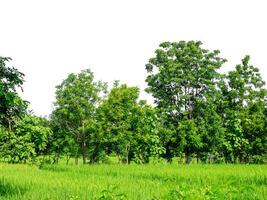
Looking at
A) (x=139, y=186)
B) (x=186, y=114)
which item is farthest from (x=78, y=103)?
(x=139, y=186)

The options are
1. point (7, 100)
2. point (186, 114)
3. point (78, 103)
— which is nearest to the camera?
point (7, 100)

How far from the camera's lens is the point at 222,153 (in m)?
54.7

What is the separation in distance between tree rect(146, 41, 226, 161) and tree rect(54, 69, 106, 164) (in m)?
10.8

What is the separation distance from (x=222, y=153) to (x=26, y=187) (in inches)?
1558

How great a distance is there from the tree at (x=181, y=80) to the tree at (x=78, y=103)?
1082cm

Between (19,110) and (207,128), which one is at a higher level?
(207,128)

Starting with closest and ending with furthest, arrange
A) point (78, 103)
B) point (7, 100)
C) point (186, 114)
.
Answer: point (7, 100) → point (186, 114) → point (78, 103)

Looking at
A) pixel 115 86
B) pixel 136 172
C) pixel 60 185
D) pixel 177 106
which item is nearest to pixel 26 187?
pixel 60 185

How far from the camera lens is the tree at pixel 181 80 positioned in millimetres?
48531

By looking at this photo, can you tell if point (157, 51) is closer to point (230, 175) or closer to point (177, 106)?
point (177, 106)

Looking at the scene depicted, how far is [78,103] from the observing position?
189 feet

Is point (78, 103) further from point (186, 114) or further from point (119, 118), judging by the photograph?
point (186, 114)

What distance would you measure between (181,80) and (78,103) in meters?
15.4

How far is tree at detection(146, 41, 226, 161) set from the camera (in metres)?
48.5
